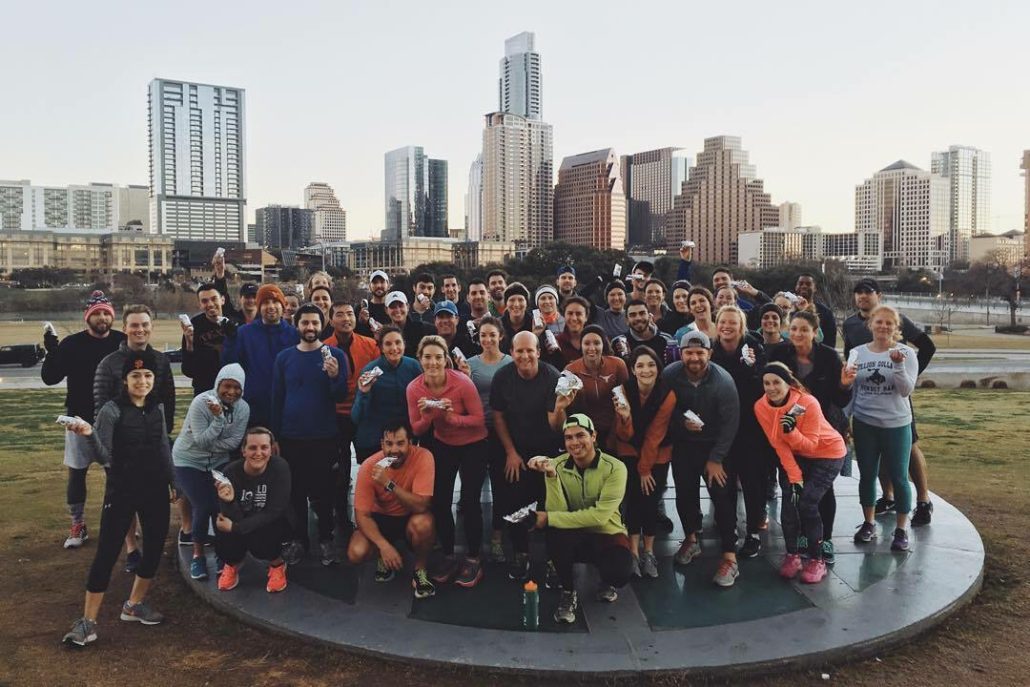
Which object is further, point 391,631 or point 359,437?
point 359,437

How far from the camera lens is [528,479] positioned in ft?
18.8

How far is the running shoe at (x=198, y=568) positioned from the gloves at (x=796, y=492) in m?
4.36

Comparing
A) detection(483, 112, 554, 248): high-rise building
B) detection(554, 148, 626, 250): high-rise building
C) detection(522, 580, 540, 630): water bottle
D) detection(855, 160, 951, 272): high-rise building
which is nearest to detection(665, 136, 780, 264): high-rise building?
detection(554, 148, 626, 250): high-rise building

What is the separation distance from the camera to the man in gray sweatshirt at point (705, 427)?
18.1 feet

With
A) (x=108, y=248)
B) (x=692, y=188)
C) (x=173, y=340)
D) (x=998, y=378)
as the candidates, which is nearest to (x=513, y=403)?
(x=998, y=378)

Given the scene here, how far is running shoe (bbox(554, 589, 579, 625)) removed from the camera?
502 cm

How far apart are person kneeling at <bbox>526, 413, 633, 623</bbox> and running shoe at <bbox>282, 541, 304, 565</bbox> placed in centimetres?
215

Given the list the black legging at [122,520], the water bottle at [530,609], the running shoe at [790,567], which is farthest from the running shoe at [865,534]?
the black legging at [122,520]

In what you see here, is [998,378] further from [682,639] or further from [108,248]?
[108,248]

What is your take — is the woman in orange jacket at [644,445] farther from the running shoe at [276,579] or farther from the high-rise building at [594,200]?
the high-rise building at [594,200]

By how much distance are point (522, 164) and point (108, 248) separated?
291 feet

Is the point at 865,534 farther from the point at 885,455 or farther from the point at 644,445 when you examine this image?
the point at 644,445

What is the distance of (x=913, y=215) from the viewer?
19425cm

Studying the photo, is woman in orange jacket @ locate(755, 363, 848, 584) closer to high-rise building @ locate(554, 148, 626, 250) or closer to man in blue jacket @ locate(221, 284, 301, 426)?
man in blue jacket @ locate(221, 284, 301, 426)
